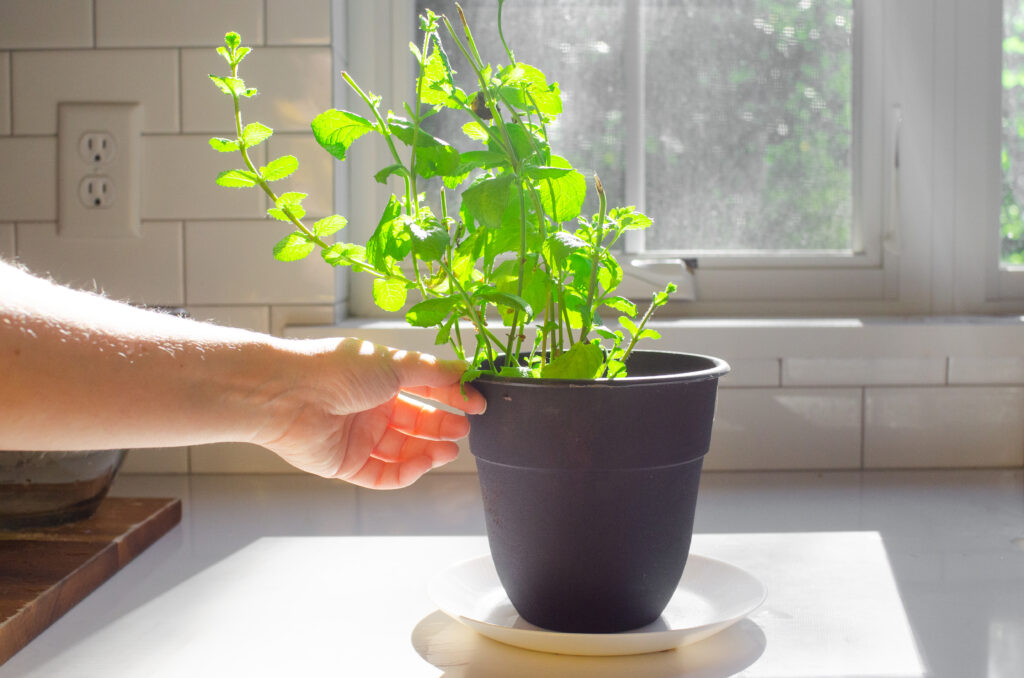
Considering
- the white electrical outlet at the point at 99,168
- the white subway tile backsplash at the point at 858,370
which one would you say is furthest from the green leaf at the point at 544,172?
the white electrical outlet at the point at 99,168

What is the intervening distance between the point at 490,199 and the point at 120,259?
0.84 metres

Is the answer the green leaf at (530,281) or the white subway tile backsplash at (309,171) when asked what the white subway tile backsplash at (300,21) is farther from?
the green leaf at (530,281)

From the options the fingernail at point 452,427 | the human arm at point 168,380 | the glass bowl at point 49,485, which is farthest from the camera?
the glass bowl at point 49,485

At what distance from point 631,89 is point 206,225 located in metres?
0.63

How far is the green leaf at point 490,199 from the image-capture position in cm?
59

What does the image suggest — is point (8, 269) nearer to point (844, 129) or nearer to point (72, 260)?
point (72, 260)

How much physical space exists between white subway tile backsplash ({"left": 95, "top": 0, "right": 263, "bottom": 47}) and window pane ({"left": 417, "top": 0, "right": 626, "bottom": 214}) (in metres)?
0.28

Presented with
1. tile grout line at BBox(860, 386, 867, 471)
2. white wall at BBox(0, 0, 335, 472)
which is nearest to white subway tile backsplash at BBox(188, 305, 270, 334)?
white wall at BBox(0, 0, 335, 472)

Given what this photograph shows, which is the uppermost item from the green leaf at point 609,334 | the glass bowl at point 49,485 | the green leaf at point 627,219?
the green leaf at point 627,219

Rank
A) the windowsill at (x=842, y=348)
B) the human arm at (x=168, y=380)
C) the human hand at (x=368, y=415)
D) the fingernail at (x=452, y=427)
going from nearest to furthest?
the human arm at (x=168, y=380)
the human hand at (x=368, y=415)
the fingernail at (x=452, y=427)
the windowsill at (x=842, y=348)

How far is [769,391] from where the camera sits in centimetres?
124

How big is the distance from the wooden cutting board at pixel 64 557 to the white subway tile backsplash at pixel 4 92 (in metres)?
0.56

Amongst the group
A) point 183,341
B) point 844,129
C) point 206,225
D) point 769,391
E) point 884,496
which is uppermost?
point 844,129

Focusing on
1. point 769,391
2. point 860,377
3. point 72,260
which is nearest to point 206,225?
point 72,260
